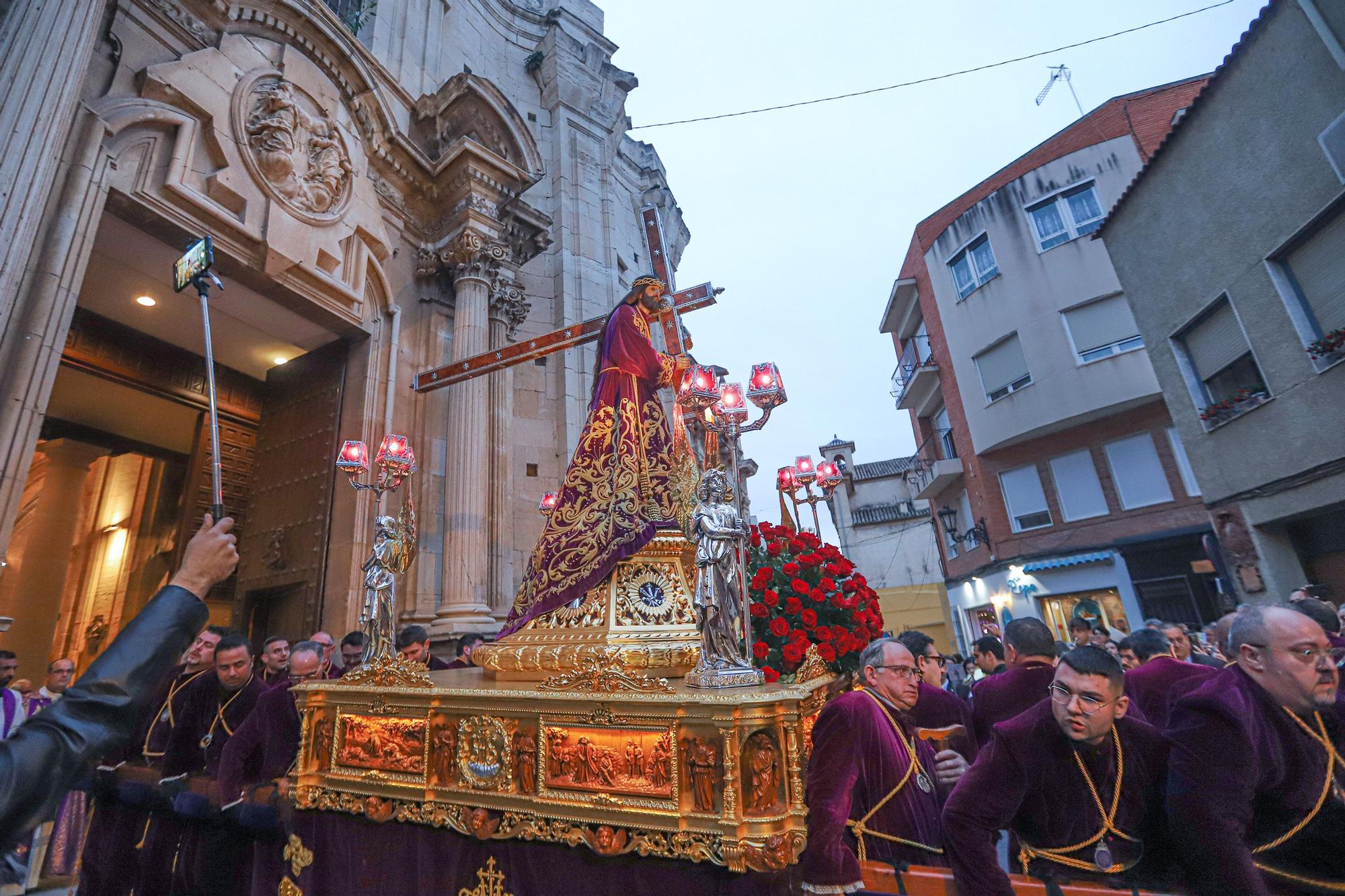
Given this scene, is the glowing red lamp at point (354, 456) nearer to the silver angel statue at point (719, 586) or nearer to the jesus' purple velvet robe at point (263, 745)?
the jesus' purple velvet robe at point (263, 745)

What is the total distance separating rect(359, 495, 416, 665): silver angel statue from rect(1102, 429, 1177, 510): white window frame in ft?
48.7

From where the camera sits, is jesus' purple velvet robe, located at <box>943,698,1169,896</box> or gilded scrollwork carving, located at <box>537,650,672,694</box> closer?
jesus' purple velvet robe, located at <box>943,698,1169,896</box>

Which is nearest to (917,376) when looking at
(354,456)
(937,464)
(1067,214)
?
(937,464)

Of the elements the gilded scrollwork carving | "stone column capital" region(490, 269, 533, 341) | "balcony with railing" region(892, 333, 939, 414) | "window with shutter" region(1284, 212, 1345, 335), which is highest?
"balcony with railing" region(892, 333, 939, 414)

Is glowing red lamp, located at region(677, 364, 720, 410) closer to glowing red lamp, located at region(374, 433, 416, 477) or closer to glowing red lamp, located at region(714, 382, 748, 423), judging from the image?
glowing red lamp, located at region(714, 382, 748, 423)

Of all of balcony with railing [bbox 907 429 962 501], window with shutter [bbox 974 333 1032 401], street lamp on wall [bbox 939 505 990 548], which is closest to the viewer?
window with shutter [bbox 974 333 1032 401]

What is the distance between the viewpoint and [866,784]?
2654 mm

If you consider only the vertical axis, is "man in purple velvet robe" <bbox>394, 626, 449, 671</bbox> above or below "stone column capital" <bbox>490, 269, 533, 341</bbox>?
below

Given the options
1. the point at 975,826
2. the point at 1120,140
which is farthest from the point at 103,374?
the point at 1120,140

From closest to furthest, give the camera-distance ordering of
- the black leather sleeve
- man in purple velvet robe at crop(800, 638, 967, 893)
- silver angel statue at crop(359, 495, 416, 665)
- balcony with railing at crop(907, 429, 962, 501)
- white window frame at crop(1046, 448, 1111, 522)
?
the black leather sleeve < man in purple velvet robe at crop(800, 638, 967, 893) < silver angel statue at crop(359, 495, 416, 665) < white window frame at crop(1046, 448, 1111, 522) < balcony with railing at crop(907, 429, 962, 501)

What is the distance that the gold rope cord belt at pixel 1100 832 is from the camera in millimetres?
2082

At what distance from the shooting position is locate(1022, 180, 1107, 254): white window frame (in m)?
14.4

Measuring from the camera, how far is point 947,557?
19.9 metres

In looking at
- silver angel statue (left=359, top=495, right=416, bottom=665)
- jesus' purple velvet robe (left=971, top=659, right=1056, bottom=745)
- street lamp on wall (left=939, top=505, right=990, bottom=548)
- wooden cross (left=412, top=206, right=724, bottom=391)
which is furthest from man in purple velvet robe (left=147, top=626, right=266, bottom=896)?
street lamp on wall (left=939, top=505, right=990, bottom=548)
